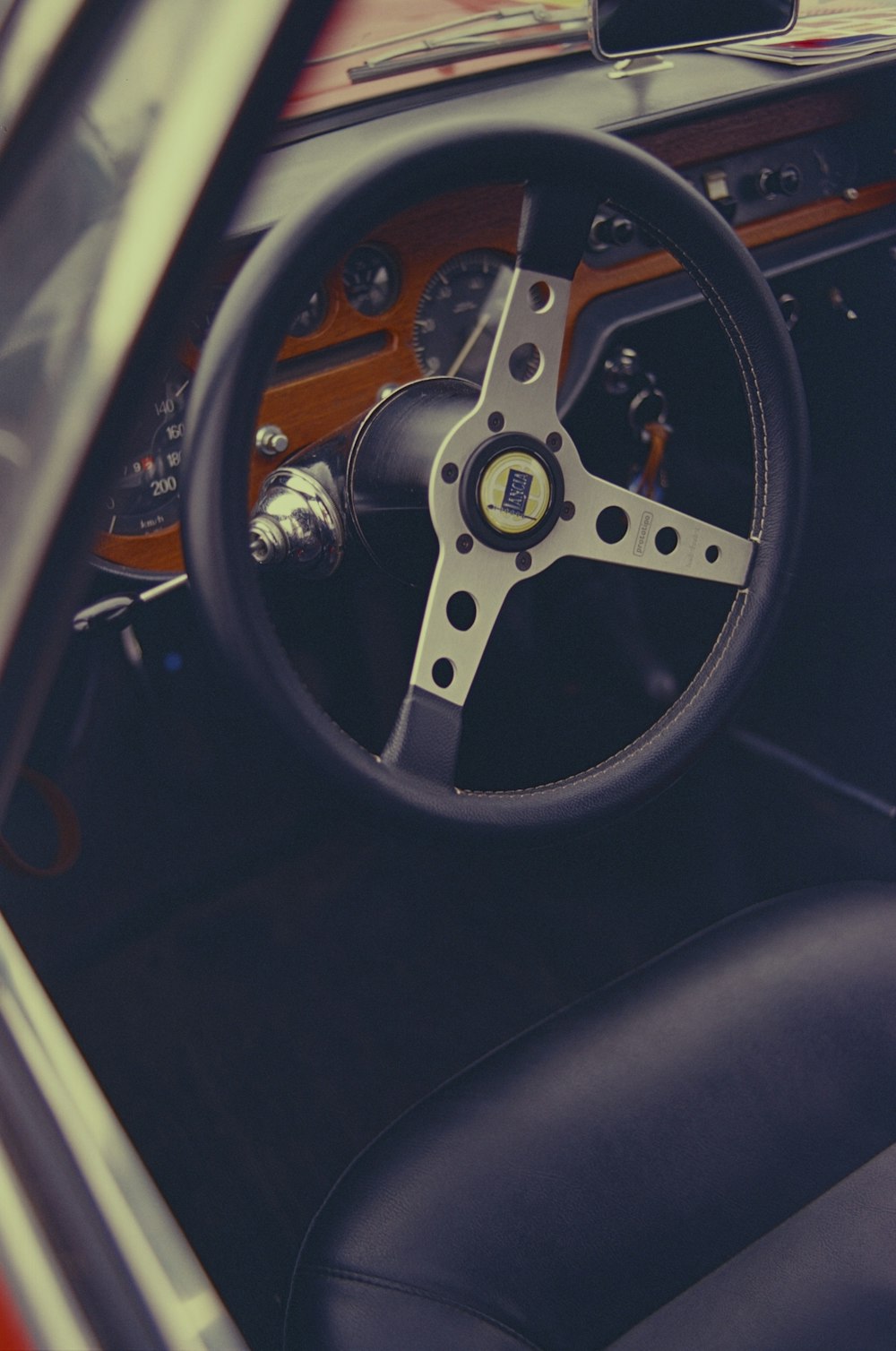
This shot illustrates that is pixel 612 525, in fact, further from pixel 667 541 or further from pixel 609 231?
pixel 609 231

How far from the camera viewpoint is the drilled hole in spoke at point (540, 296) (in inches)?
41.4

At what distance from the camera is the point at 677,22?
1329 millimetres

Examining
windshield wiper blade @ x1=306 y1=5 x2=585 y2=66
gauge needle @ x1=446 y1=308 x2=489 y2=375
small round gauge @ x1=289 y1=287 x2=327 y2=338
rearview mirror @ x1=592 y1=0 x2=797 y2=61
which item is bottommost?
gauge needle @ x1=446 y1=308 x2=489 y2=375

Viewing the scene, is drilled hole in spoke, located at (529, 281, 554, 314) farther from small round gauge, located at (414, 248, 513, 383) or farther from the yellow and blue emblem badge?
small round gauge, located at (414, 248, 513, 383)

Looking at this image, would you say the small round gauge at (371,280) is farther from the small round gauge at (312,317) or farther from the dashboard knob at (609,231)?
the dashboard knob at (609,231)

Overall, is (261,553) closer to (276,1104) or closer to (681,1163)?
(681,1163)

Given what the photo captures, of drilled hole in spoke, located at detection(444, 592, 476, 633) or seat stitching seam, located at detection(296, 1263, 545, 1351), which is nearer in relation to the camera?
seat stitching seam, located at detection(296, 1263, 545, 1351)

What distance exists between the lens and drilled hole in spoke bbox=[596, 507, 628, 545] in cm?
108

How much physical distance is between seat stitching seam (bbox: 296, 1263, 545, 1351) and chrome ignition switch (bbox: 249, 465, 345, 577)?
590 millimetres

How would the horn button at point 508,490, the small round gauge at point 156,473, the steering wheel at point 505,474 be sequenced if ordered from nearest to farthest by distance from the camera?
the steering wheel at point 505,474 → the horn button at point 508,490 → the small round gauge at point 156,473

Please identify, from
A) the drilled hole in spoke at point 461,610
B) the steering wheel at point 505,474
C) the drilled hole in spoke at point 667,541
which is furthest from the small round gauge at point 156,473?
the drilled hole in spoke at point 667,541

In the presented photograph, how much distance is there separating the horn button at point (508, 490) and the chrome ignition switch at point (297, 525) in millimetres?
185

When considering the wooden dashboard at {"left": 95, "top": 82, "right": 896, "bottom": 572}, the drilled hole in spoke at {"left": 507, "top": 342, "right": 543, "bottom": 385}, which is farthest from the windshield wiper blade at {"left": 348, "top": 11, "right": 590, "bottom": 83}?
the drilled hole in spoke at {"left": 507, "top": 342, "right": 543, "bottom": 385}

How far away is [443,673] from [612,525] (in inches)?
8.4
